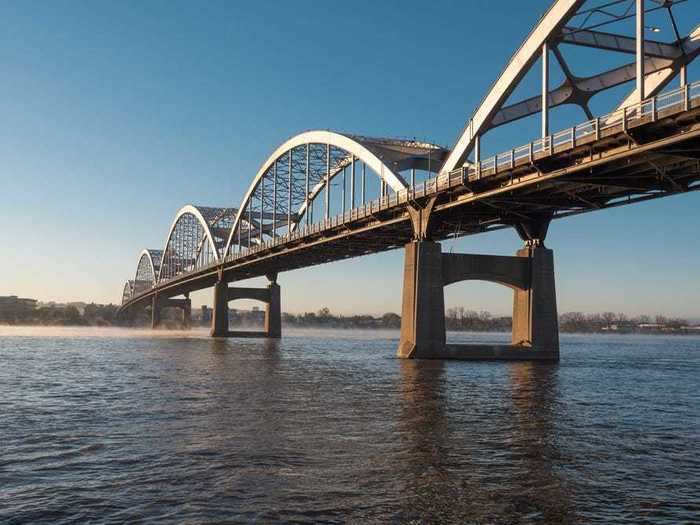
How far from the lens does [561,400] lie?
26.9m

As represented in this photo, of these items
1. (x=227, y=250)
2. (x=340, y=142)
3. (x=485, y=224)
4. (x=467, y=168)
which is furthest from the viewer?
(x=227, y=250)

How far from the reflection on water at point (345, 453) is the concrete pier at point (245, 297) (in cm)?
8272

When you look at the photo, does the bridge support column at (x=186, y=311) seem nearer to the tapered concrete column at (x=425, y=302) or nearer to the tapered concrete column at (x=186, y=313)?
the tapered concrete column at (x=186, y=313)

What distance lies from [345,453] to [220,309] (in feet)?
331

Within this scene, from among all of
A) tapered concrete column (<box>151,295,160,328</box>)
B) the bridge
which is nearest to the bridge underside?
the bridge

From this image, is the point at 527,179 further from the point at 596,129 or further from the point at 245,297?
the point at 245,297

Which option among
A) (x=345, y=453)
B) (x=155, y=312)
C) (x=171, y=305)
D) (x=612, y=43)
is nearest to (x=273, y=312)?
(x=155, y=312)

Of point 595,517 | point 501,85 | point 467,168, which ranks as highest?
point 501,85

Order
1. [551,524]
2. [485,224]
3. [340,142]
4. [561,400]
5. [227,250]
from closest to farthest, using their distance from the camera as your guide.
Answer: [551,524], [561,400], [485,224], [340,142], [227,250]

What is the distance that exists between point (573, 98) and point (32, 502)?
4237cm

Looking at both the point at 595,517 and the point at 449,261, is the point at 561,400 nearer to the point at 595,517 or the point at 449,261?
the point at 595,517

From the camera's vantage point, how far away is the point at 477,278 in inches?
1971

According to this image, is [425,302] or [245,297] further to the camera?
[245,297]

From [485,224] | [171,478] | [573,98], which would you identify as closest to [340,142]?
[485,224]
